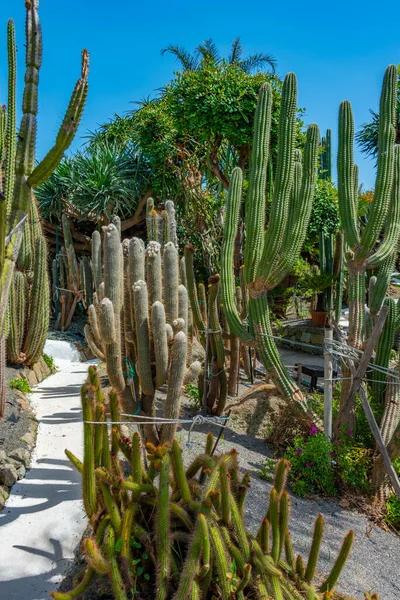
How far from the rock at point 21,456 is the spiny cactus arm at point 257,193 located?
266cm

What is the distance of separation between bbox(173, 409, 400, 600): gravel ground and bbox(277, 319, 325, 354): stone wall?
744 cm

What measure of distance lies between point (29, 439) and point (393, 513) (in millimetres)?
3381

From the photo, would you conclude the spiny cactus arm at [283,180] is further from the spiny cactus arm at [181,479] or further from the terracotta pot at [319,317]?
the terracotta pot at [319,317]

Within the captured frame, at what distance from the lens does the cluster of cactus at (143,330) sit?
3197 mm

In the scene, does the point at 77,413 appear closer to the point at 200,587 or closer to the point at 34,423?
the point at 34,423

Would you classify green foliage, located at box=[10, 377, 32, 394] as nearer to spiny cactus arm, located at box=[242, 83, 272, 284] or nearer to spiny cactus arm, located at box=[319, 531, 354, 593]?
spiny cactus arm, located at box=[242, 83, 272, 284]

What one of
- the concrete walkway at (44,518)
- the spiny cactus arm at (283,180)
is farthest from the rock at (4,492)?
the spiny cactus arm at (283,180)

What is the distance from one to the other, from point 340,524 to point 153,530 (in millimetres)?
2033

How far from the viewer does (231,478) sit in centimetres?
226

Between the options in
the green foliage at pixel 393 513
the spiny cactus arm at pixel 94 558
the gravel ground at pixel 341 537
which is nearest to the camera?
the spiny cactus arm at pixel 94 558

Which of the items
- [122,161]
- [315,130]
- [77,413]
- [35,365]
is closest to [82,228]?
[122,161]

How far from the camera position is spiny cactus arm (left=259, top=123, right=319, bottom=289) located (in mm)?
4492

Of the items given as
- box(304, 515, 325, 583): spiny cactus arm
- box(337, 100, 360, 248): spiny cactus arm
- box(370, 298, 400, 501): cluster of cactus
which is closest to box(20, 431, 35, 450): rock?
box(304, 515, 325, 583): spiny cactus arm

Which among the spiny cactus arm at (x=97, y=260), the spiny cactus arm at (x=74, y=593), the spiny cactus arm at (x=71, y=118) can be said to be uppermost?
the spiny cactus arm at (x=71, y=118)
